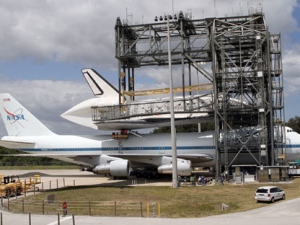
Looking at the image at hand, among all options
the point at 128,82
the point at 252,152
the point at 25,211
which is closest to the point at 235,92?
the point at 252,152

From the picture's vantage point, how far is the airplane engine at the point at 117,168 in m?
45.3

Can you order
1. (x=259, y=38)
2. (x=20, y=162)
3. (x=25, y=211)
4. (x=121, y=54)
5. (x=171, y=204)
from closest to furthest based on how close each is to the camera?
(x=25, y=211)
(x=171, y=204)
(x=259, y=38)
(x=121, y=54)
(x=20, y=162)

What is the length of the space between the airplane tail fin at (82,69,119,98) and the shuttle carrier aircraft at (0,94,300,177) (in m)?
8.76

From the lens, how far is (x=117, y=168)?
45375 millimetres

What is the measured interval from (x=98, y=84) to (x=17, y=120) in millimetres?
13388

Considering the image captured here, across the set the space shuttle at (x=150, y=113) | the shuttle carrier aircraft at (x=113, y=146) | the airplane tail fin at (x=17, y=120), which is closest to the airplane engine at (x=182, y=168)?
the shuttle carrier aircraft at (x=113, y=146)

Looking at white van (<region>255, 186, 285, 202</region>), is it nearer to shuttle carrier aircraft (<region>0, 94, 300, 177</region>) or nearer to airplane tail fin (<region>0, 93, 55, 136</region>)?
shuttle carrier aircraft (<region>0, 94, 300, 177</region>)

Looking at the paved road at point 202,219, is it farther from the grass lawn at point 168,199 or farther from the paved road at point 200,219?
the grass lawn at point 168,199

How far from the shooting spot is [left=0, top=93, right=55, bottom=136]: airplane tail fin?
2321 inches

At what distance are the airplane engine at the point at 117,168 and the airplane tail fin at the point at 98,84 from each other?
18.0 metres

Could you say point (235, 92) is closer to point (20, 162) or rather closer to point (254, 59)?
point (254, 59)

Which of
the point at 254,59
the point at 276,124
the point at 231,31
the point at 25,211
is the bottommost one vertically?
the point at 25,211

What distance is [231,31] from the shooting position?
4716 centimetres

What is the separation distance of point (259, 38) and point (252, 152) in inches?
527
